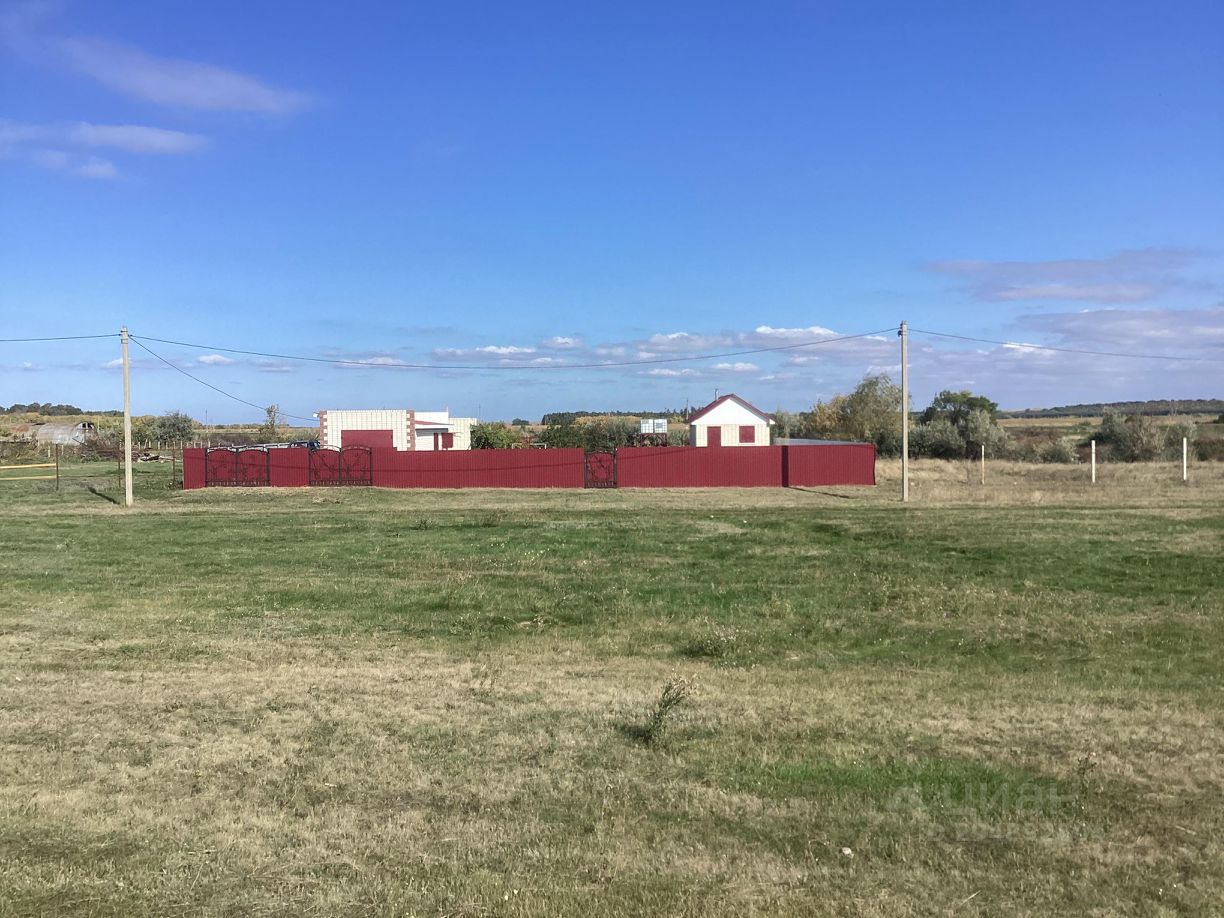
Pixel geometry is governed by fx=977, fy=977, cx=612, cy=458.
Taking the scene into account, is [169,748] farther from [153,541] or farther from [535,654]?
[153,541]

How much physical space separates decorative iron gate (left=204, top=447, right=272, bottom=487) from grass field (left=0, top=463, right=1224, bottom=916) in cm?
2689

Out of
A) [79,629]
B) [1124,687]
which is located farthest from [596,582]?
[1124,687]

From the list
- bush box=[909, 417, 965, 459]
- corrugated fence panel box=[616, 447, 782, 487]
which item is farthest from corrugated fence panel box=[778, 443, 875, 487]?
bush box=[909, 417, 965, 459]

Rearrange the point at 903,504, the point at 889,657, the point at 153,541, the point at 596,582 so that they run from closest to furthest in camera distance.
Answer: the point at 889,657 → the point at 596,582 → the point at 153,541 → the point at 903,504

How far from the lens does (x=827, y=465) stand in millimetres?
43344

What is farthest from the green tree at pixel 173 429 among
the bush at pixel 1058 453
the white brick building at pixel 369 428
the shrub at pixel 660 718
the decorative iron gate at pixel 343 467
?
the shrub at pixel 660 718

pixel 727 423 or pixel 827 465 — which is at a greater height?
pixel 727 423

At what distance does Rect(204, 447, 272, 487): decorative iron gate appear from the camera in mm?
43625

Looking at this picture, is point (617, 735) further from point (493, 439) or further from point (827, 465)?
point (493, 439)

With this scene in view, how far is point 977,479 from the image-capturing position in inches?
1684

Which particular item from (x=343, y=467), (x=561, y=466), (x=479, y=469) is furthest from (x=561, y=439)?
(x=343, y=467)

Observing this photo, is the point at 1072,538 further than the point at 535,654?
Yes

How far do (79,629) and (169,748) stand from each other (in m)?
5.61

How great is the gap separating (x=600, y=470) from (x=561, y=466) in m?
1.78
